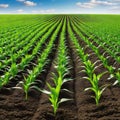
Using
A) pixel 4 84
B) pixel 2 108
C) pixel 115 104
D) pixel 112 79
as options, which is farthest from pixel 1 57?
pixel 115 104

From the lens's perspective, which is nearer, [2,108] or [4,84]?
[2,108]

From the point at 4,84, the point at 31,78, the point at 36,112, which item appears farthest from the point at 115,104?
the point at 4,84

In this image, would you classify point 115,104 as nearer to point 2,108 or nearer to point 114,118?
point 114,118

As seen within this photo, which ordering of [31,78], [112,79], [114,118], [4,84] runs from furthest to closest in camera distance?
[112,79] < [4,84] < [31,78] < [114,118]

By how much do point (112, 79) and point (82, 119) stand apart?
10.1 feet

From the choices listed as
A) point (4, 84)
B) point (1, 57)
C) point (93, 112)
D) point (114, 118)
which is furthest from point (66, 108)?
point (1, 57)

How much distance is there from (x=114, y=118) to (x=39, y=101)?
1.94 m

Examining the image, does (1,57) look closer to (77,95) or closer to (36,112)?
(77,95)

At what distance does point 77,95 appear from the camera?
6922 mm

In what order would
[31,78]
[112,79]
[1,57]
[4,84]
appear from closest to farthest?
[31,78] < [4,84] < [112,79] < [1,57]

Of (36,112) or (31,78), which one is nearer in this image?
(36,112)

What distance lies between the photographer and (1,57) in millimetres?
11719

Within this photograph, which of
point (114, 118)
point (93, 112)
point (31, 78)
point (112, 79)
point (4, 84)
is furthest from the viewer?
point (112, 79)

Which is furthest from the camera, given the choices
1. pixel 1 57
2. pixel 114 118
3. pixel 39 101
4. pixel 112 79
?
pixel 1 57
